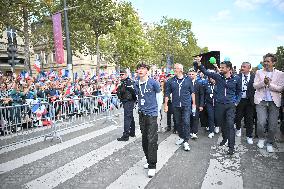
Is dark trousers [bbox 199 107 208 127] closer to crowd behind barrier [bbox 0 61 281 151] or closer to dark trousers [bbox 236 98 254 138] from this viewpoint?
crowd behind barrier [bbox 0 61 281 151]

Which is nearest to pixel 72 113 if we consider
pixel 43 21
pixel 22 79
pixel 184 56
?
pixel 22 79

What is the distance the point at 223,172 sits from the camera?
18.1 feet

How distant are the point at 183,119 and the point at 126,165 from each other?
2.05 meters

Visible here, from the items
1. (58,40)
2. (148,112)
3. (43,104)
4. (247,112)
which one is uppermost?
(58,40)

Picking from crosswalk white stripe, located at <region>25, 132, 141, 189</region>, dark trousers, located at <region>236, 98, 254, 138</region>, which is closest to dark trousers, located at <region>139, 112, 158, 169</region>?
crosswalk white stripe, located at <region>25, 132, 141, 189</region>

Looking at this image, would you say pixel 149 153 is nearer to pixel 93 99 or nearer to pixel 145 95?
pixel 145 95

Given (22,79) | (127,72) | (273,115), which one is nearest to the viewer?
(273,115)

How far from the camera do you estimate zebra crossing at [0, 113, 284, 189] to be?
507 centimetres

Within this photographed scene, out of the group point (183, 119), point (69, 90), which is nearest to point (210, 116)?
point (183, 119)

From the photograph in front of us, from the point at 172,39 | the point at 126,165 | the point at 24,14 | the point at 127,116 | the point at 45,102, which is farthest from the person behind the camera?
the point at 172,39

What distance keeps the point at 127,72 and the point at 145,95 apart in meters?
2.93

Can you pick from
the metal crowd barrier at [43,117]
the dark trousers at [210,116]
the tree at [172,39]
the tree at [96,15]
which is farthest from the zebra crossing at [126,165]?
the tree at [172,39]

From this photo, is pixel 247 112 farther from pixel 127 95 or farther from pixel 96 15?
pixel 96 15

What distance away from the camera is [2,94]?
1133 centimetres
